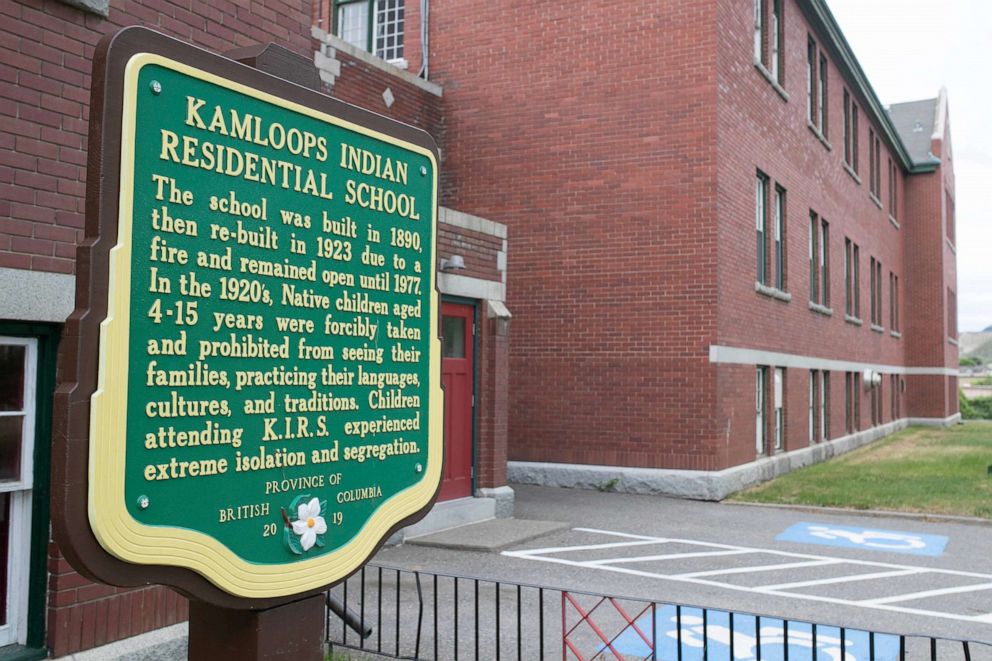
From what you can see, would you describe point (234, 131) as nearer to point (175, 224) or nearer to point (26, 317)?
point (175, 224)

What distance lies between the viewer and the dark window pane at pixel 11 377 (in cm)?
579

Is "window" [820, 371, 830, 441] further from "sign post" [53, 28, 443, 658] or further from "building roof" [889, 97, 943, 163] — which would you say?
"sign post" [53, 28, 443, 658]

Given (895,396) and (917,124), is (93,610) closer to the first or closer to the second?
(895,396)

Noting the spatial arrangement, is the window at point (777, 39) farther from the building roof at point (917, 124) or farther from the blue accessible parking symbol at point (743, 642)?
the building roof at point (917, 124)

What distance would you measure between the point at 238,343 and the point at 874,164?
107 feet

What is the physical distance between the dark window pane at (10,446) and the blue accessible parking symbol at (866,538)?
30.6 ft

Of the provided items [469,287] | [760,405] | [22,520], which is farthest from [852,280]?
[22,520]

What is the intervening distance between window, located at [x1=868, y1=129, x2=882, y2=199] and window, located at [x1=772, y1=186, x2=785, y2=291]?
12482 millimetres

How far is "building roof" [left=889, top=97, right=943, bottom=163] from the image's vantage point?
4066cm

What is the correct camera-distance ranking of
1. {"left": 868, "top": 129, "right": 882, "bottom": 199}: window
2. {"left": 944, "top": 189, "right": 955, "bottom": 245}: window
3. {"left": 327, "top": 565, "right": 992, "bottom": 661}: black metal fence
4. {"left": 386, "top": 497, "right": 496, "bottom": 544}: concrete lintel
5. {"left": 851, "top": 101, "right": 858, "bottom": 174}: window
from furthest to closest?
{"left": 944, "top": 189, "right": 955, "bottom": 245}: window, {"left": 868, "top": 129, "right": 882, "bottom": 199}: window, {"left": 851, "top": 101, "right": 858, "bottom": 174}: window, {"left": 386, "top": 497, "right": 496, "bottom": 544}: concrete lintel, {"left": 327, "top": 565, "right": 992, "bottom": 661}: black metal fence

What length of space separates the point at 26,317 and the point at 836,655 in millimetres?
6138

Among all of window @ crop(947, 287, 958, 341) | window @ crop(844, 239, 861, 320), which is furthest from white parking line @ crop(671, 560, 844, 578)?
window @ crop(947, 287, 958, 341)

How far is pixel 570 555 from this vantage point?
1079cm

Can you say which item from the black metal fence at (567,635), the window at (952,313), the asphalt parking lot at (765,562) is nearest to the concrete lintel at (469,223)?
the asphalt parking lot at (765,562)
